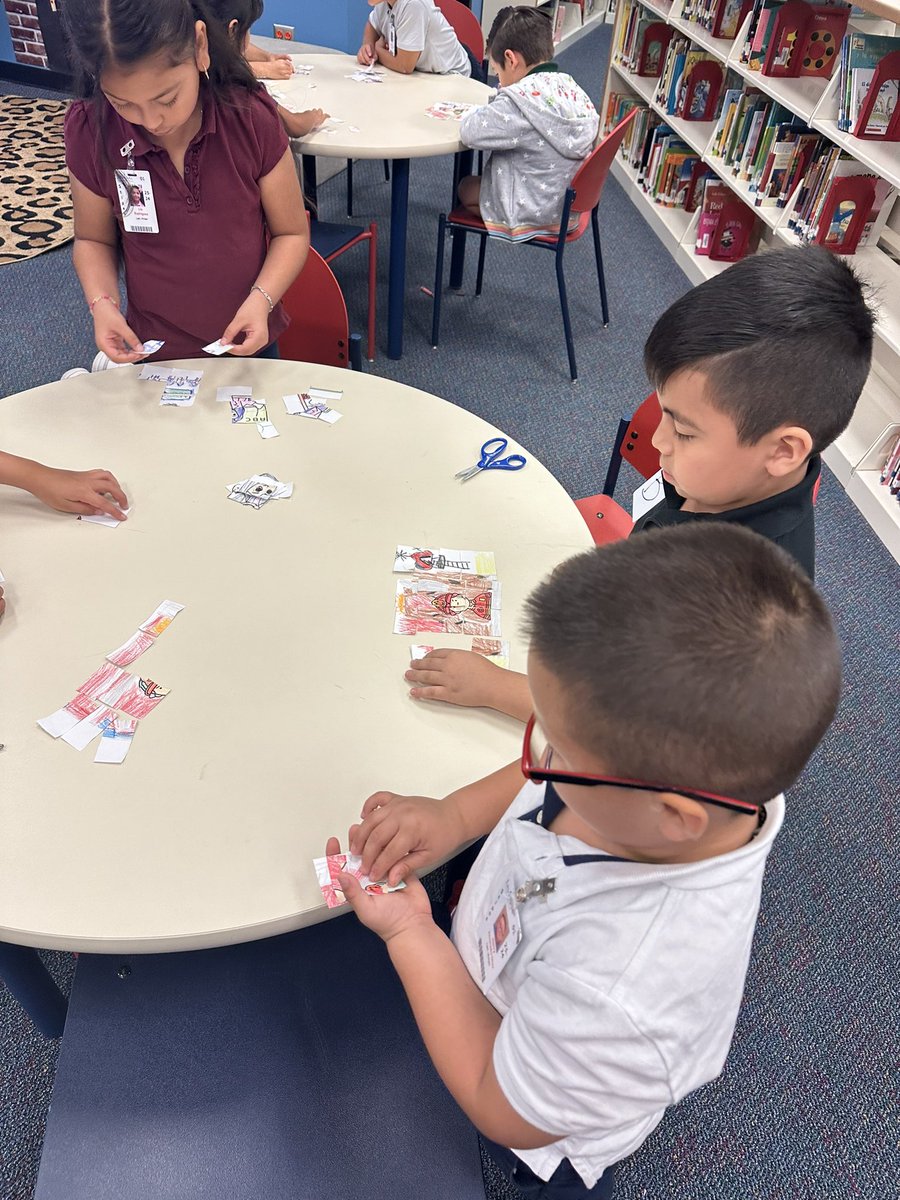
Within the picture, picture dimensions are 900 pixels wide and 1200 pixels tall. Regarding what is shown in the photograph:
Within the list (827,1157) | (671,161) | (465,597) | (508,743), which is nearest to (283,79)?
(671,161)

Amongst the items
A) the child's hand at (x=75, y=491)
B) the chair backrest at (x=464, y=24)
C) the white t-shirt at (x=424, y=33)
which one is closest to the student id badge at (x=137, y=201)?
the child's hand at (x=75, y=491)

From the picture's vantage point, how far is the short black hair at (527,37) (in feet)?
10.0

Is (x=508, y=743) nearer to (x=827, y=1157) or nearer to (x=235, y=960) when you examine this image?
(x=235, y=960)

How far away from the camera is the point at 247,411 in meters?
1.50

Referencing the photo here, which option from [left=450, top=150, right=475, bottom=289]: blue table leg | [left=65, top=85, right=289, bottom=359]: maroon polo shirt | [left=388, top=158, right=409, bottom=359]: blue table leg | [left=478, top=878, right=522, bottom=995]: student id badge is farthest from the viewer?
[left=450, top=150, right=475, bottom=289]: blue table leg

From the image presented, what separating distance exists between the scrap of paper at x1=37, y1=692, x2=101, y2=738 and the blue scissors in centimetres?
71

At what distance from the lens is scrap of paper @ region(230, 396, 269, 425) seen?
1485 millimetres

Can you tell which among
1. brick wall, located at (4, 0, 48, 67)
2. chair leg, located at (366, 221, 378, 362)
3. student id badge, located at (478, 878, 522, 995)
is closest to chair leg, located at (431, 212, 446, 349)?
chair leg, located at (366, 221, 378, 362)

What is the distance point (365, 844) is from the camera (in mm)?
863

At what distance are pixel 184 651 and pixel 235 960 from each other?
0.40 m

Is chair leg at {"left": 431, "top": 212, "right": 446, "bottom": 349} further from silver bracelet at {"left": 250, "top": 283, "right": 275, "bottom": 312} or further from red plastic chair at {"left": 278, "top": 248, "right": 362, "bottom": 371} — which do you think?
silver bracelet at {"left": 250, "top": 283, "right": 275, "bottom": 312}

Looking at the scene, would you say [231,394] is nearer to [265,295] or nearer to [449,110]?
[265,295]

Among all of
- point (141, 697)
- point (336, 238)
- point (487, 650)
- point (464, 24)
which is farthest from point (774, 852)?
point (464, 24)

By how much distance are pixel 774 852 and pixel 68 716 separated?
1.58 m
